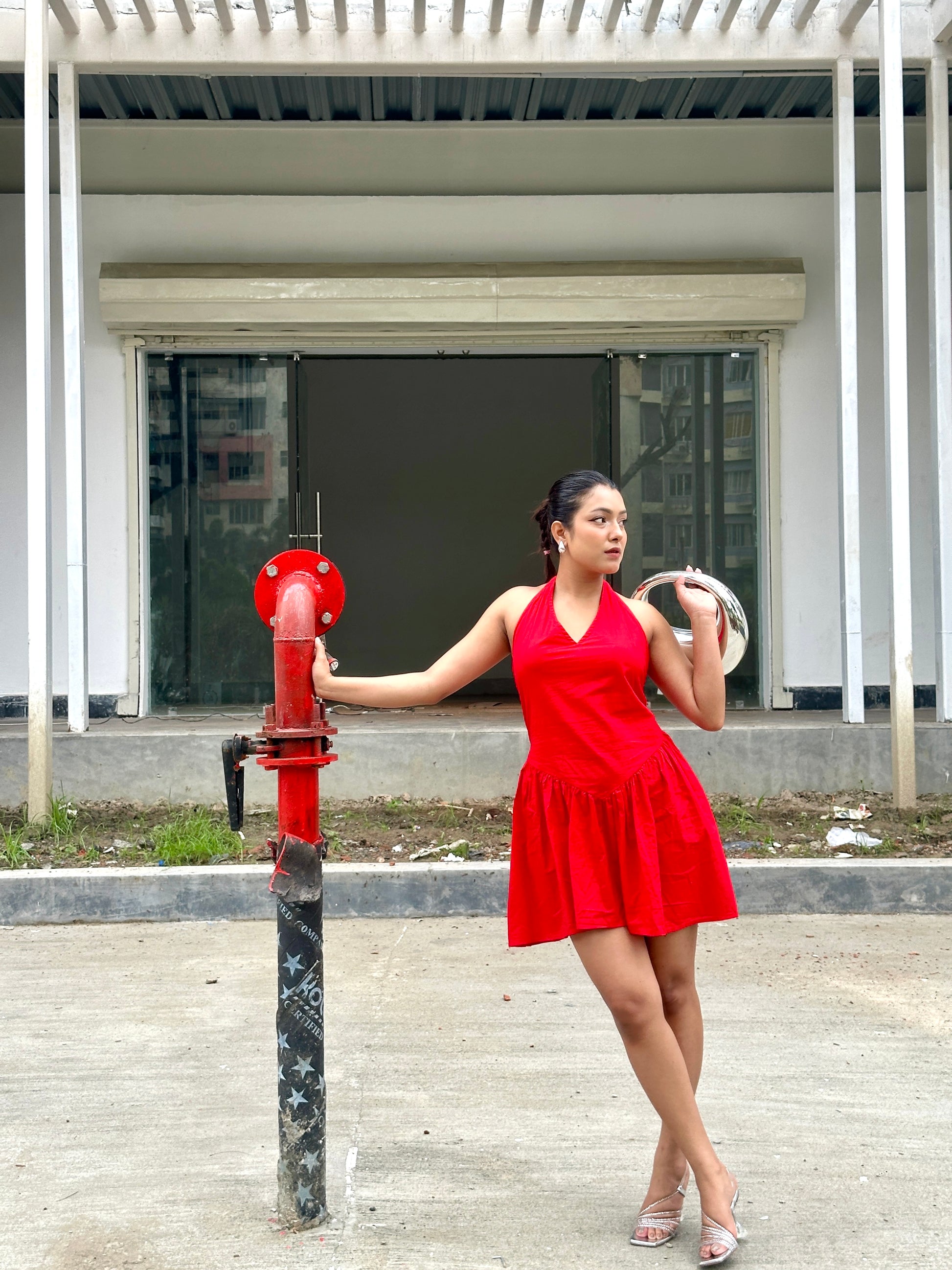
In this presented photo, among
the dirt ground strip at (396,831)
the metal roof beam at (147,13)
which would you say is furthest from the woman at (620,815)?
the metal roof beam at (147,13)

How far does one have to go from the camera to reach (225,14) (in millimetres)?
7668

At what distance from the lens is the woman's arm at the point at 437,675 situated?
2898mm

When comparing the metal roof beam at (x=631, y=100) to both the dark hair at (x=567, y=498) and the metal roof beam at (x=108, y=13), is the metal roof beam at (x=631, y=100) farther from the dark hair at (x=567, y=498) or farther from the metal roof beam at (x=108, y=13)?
the dark hair at (x=567, y=498)

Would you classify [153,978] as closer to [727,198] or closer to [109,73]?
[109,73]

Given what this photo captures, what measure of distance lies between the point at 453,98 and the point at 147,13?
9.46ft

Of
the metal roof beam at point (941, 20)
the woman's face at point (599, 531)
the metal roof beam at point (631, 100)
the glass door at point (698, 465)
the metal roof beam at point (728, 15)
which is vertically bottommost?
the woman's face at point (599, 531)

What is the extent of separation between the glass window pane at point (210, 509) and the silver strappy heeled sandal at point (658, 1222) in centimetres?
780

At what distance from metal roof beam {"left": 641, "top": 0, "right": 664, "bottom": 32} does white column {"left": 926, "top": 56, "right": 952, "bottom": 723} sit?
6.71ft

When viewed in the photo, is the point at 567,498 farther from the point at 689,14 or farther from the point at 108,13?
the point at 108,13

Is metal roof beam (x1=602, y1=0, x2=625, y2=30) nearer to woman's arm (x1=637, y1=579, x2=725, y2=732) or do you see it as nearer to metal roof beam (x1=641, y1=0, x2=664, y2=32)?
metal roof beam (x1=641, y1=0, x2=664, y2=32)

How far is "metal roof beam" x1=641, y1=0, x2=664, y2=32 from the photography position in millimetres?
7629

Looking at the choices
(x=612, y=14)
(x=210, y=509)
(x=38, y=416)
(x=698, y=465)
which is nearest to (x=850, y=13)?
(x=612, y=14)

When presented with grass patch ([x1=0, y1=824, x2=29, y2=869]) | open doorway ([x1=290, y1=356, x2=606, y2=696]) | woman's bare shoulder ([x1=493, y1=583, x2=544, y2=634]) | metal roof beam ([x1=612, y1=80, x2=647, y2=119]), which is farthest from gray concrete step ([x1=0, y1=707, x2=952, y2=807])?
open doorway ([x1=290, y1=356, x2=606, y2=696])

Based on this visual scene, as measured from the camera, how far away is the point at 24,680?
10.3m
